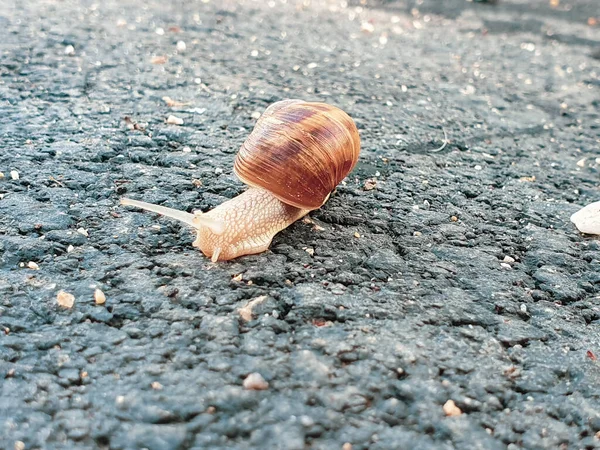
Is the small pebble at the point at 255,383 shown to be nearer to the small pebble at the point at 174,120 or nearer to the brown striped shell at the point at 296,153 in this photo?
the brown striped shell at the point at 296,153

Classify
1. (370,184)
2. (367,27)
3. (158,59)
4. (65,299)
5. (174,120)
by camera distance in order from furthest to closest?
(367,27) < (158,59) < (174,120) < (370,184) < (65,299)

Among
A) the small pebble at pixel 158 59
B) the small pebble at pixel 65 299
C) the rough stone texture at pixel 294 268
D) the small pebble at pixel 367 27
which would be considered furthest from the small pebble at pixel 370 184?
the small pebble at pixel 367 27

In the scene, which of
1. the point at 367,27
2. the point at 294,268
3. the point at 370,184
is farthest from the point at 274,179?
the point at 367,27

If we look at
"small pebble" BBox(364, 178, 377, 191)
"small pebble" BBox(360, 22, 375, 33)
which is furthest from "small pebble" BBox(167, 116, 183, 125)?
"small pebble" BBox(360, 22, 375, 33)

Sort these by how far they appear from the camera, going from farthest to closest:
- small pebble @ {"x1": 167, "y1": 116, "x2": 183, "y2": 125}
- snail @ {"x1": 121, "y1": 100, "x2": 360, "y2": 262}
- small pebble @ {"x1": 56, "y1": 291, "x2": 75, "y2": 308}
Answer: small pebble @ {"x1": 167, "y1": 116, "x2": 183, "y2": 125} < snail @ {"x1": 121, "y1": 100, "x2": 360, "y2": 262} < small pebble @ {"x1": 56, "y1": 291, "x2": 75, "y2": 308}

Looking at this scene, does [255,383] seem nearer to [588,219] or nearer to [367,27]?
[588,219]

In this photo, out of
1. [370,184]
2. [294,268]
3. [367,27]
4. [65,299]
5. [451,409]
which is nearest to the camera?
[451,409]

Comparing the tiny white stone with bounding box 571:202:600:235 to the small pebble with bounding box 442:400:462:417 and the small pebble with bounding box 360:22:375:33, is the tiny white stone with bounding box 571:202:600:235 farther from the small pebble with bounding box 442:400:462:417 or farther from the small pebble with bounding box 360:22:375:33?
the small pebble with bounding box 360:22:375:33
